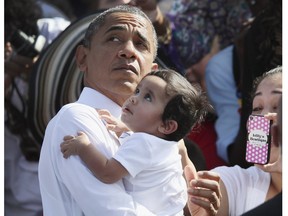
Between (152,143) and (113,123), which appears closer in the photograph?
(152,143)

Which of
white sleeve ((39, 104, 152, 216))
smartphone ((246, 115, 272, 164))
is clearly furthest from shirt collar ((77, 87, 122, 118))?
smartphone ((246, 115, 272, 164))

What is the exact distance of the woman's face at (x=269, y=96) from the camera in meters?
3.77

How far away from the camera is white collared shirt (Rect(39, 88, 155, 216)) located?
3094 millimetres

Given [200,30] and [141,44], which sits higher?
[141,44]

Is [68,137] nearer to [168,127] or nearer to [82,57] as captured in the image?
[168,127]

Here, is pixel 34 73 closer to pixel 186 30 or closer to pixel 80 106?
pixel 186 30

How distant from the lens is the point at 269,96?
149 inches

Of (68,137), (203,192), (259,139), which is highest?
(68,137)

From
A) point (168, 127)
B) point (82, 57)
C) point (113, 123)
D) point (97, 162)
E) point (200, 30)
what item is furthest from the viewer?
point (200, 30)

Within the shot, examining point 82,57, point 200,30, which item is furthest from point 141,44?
point 200,30

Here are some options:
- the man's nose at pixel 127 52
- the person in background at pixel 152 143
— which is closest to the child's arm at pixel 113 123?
the person in background at pixel 152 143

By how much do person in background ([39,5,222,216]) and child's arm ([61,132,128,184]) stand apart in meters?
0.02

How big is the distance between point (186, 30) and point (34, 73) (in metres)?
1.26

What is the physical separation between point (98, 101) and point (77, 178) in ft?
1.47
